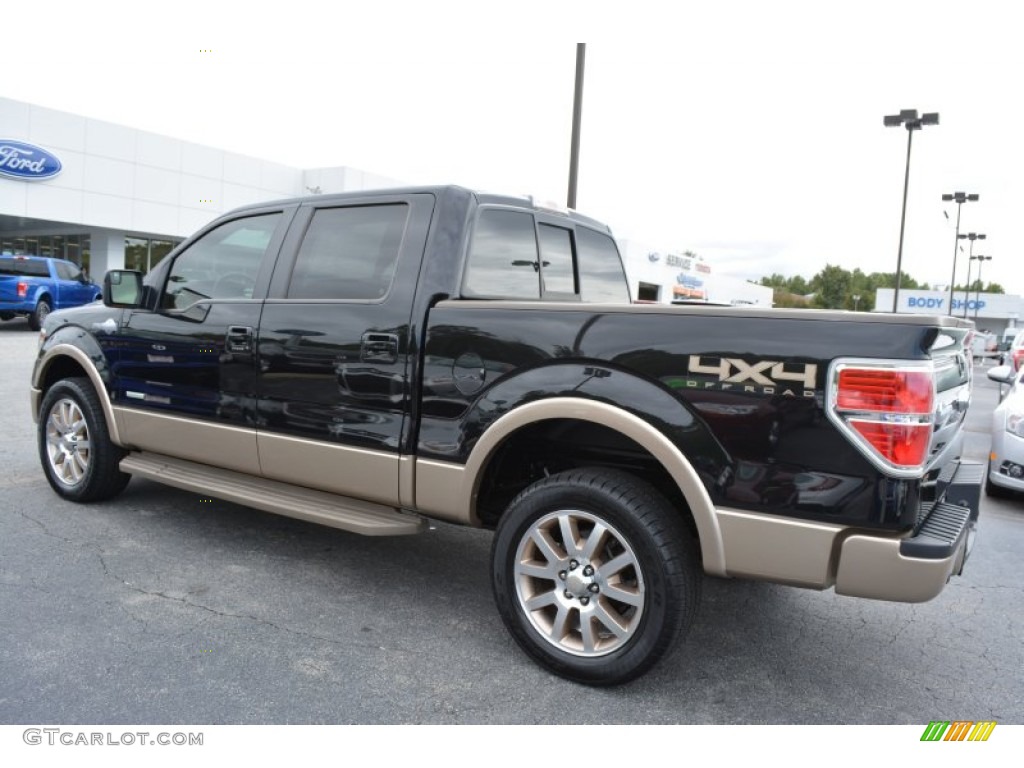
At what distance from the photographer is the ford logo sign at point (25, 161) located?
26703 mm

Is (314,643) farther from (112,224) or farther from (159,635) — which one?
(112,224)

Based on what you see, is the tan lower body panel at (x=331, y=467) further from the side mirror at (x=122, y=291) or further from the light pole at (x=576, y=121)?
the light pole at (x=576, y=121)

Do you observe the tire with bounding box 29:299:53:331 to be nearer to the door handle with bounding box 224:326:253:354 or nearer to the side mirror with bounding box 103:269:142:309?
the side mirror with bounding box 103:269:142:309

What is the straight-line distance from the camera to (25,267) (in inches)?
748

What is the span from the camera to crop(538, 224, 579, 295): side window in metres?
4.20

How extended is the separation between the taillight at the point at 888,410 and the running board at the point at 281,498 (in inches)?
75.8

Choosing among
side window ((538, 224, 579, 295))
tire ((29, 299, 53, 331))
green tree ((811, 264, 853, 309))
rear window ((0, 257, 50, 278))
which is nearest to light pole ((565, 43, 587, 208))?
side window ((538, 224, 579, 295))

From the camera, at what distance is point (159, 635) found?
3.27 meters

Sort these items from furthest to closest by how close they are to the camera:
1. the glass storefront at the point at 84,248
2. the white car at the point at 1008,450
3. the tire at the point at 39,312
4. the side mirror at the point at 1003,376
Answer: the glass storefront at the point at 84,248 < the tire at the point at 39,312 < the side mirror at the point at 1003,376 < the white car at the point at 1008,450

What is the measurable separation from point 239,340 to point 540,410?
1.86 m

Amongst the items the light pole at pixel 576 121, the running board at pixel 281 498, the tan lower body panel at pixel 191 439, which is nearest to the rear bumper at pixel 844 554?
the running board at pixel 281 498

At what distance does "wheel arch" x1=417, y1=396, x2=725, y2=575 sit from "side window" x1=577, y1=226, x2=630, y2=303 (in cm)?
154
